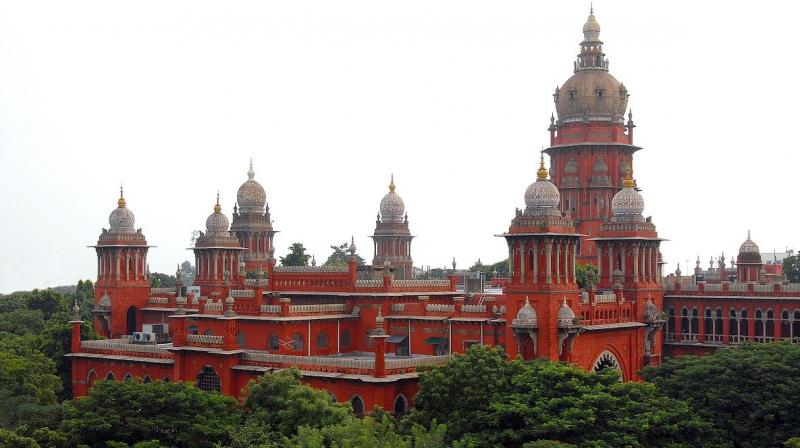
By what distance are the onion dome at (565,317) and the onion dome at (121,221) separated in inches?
1168

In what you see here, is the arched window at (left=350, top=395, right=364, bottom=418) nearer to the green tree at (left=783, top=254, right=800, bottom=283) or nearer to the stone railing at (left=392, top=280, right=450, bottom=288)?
the stone railing at (left=392, top=280, right=450, bottom=288)

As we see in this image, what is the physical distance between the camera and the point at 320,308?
4988 centimetres

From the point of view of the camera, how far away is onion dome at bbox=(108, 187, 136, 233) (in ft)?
203

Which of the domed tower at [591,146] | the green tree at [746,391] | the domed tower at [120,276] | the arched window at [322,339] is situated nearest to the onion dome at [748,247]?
the domed tower at [591,146]

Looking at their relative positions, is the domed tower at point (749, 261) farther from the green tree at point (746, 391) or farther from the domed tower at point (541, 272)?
the domed tower at point (541, 272)

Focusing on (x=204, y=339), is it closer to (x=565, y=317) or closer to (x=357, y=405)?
(x=357, y=405)

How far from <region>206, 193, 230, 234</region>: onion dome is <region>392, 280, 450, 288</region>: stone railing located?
1755 centimetres

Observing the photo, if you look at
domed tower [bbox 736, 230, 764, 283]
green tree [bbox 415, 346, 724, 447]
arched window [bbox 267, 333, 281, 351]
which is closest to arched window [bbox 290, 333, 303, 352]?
arched window [bbox 267, 333, 281, 351]

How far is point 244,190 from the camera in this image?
235 ft

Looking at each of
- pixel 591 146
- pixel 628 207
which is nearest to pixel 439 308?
pixel 628 207

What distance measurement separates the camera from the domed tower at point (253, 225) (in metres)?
71.1

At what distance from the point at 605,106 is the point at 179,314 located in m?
30.2

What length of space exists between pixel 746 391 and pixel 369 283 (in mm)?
18765

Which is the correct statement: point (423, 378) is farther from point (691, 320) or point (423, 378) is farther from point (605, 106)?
point (605, 106)
